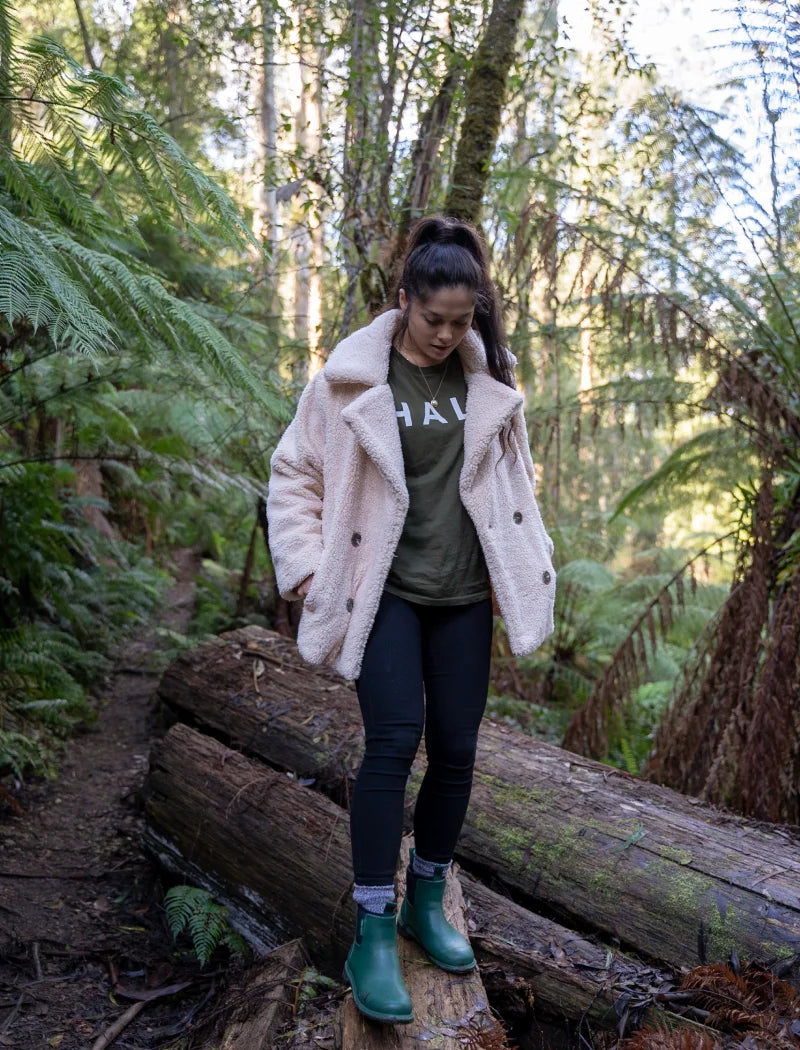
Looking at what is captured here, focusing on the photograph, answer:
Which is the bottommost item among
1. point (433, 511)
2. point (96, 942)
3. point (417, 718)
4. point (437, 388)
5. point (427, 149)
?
point (96, 942)

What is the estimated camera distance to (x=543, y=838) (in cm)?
308

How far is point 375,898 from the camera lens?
7.23 feet

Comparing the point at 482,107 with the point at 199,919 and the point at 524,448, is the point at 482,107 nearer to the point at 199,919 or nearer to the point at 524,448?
the point at 524,448

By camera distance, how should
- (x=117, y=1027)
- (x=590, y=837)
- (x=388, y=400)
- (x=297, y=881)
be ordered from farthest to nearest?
(x=297, y=881)
(x=590, y=837)
(x=117, y=1027)
(x=388, y=400)

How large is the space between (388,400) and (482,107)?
3.47 m

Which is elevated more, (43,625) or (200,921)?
(43,625)

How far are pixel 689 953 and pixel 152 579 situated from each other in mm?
6267

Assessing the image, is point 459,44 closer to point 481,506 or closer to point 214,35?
point 214,35

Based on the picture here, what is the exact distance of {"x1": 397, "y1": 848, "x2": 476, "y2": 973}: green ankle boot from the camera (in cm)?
A: 237

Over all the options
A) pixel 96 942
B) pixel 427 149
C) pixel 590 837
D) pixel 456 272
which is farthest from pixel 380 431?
pixel 427 149

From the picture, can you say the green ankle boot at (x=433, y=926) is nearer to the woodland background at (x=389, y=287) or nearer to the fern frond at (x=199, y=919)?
the fern frond at (x=199, y=919)

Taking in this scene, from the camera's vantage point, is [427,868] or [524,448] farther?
[524,448]

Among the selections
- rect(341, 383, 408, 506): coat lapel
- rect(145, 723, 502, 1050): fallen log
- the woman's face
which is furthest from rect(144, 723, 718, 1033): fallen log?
the woman's face

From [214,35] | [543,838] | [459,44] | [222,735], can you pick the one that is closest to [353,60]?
[459,44]
